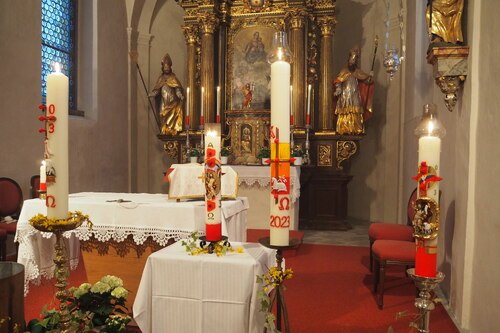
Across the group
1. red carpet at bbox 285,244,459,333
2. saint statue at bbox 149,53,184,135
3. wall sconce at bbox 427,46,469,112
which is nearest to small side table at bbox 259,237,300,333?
red carpet at bbox 285,244,459,333

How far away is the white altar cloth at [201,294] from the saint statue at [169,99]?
22.3 ft

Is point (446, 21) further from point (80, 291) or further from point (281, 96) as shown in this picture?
point (80, 291)

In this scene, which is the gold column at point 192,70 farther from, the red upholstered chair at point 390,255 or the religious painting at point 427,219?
the religious painting at point 427,219

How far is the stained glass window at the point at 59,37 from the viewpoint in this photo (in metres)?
7.18

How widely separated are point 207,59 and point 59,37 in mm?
2715

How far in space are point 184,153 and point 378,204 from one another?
4.08m

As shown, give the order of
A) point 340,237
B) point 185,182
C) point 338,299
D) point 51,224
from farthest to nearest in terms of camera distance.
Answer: point 340,237 → point 338,299 → point 185,182 → point 51,224

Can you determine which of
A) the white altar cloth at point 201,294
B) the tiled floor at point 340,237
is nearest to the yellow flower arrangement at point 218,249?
the white altar cloth at point 201,294

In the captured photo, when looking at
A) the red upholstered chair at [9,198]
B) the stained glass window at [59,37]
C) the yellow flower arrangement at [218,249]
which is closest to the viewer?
the yellow flower arrangement at [218,249]

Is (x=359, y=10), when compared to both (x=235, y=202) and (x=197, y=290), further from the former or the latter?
(x=197, y=290)

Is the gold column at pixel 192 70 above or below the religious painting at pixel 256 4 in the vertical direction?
below

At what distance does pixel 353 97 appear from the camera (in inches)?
Result: 314

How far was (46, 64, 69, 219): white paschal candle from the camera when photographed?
163 cm

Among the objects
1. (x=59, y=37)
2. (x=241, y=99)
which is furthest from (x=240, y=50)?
(x=59, y=37)
